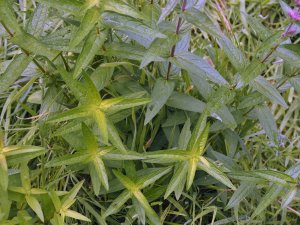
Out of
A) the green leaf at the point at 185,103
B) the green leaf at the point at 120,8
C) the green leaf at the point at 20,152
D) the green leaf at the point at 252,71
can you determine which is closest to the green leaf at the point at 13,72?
the green leaf at the point at 20,152

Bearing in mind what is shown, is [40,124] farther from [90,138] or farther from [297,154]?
[297,154]

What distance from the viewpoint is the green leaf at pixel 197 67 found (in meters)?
1.03

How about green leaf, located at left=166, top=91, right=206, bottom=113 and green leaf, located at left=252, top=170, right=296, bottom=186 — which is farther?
green leaf, located at left=166, top=91, right=206, bottom=113

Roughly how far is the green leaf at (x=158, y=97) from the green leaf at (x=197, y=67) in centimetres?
7

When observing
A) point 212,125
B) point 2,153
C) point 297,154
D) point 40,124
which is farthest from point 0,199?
point 297,154

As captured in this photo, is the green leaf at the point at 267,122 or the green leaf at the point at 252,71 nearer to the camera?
the green leaf at the point at 252,71

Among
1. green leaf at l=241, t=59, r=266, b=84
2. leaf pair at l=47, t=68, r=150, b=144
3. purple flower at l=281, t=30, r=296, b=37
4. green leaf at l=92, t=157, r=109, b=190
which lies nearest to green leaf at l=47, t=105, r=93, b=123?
leaf pair at l=47, t=68, r=150, b=144

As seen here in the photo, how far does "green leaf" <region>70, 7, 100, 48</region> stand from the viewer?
2.87ft

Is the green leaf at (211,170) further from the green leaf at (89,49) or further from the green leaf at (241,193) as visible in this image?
the green leaf at (89,49)

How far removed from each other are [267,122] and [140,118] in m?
0.32

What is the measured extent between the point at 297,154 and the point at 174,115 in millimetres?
489

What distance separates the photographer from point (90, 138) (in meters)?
0.98

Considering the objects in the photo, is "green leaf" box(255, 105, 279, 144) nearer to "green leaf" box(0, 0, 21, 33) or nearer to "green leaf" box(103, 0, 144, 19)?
"green leaf" box(103, 0, 144, 19)

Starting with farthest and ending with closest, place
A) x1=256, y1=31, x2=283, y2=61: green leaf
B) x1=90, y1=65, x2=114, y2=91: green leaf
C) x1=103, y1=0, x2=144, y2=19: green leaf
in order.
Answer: x1=90, y1=65, x2=114, y2=91: green leaf, x1=256, y1=31, x2=283, y2=61: green leaf, x1=103, y1=0, x2=144, y2=19: green leaf
